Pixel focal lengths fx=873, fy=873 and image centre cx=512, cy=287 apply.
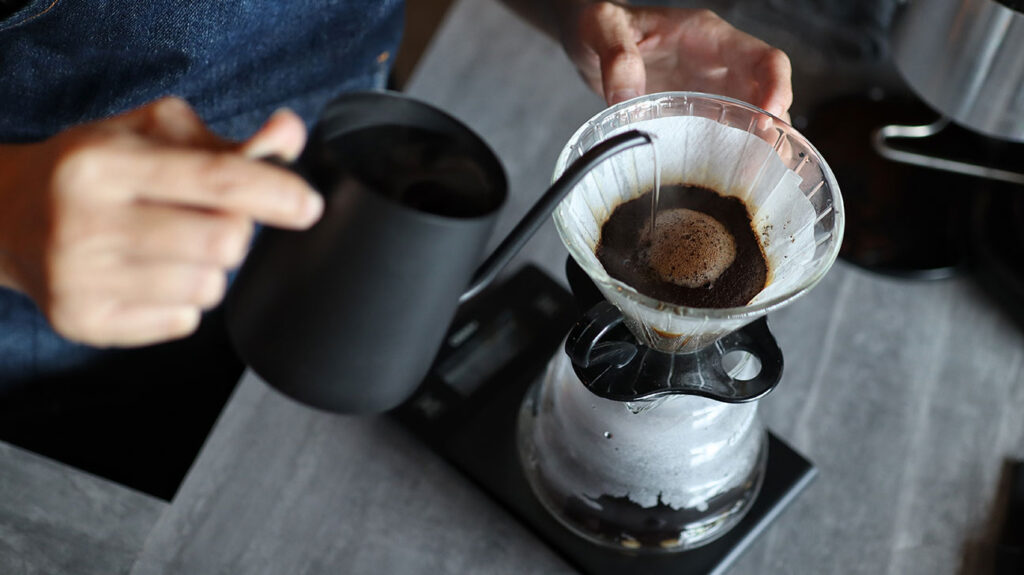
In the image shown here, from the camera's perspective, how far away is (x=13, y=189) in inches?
17.9

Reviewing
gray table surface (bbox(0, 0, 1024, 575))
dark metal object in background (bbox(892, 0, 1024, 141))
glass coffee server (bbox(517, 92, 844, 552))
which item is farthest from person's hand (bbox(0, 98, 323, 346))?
dark metal object in background (bbox(892, 0, 1024, 141))

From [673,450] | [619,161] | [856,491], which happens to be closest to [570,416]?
[673,450]

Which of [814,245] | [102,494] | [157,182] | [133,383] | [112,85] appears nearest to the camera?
[157,182]

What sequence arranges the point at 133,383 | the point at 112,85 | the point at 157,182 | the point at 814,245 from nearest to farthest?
the point at 157,182, the point at 814,245, the point at 112,85, the point at 133,383

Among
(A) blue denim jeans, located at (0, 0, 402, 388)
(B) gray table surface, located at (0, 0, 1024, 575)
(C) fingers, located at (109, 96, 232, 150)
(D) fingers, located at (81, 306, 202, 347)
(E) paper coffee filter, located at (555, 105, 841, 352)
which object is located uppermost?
(C) fingers, located at (109, 96, 232, 150)

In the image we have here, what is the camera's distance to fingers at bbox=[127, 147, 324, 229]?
14.2 inches

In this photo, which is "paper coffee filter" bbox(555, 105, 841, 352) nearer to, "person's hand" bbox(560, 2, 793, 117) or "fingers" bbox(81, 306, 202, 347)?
"person's hand" bbox(560, 2, 793, 117)

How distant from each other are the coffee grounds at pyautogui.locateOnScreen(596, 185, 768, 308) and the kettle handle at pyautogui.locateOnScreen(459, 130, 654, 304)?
0.11 m

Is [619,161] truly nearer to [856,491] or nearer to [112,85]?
[856,491]

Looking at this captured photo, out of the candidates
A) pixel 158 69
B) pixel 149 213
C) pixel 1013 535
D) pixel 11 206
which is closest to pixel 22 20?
pixel 158 69

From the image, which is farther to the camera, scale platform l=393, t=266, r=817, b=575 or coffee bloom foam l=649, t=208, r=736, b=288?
scale platform l=393, t=266, r=817, b=575

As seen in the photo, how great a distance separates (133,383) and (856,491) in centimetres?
72

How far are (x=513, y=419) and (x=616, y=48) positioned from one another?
302 mm

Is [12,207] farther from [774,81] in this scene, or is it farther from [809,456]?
[809,456]
